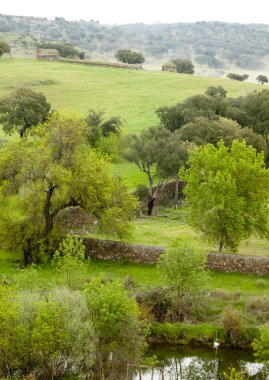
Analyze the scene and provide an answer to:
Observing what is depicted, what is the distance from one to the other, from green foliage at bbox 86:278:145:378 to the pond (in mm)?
1357

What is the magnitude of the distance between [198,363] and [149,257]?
1268 cm

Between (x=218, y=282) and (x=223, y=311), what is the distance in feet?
17.5

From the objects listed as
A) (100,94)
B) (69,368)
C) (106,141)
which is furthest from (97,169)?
(100,94)

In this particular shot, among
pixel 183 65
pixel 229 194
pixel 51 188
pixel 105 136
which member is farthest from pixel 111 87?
pixel 229 194

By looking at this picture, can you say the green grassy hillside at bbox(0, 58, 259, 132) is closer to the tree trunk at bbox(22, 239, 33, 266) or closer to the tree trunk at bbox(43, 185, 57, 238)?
the tree trunk at bbox(43, 185, 57, 238)

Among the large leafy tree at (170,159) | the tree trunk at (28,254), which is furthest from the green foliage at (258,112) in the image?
the tree trunk at (28,254)

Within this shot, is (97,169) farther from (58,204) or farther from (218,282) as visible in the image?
(218,282)

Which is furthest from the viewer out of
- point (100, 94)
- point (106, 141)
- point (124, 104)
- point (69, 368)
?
point (100, 94)

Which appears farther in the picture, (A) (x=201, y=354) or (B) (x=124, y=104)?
(B) (x=124, y=104)

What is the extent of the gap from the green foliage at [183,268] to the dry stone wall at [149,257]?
6.49 meters

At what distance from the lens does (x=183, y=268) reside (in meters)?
38.5

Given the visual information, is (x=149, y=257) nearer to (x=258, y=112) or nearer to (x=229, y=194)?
(x=229, y=194)

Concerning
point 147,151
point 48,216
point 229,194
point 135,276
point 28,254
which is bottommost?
point 135,276

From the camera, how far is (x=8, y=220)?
152 feet
